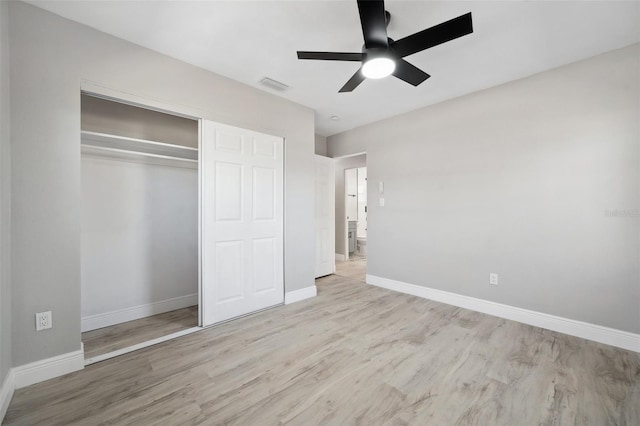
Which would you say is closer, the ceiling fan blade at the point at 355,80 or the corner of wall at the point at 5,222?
the corner of wall at the point at 5,222

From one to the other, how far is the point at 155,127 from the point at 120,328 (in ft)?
7.43

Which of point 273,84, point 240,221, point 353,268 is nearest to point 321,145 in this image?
point 273,84

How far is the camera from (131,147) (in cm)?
285

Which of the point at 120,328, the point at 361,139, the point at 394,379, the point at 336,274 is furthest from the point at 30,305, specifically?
the point at 361,139

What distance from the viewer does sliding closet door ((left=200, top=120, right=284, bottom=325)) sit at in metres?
2.76

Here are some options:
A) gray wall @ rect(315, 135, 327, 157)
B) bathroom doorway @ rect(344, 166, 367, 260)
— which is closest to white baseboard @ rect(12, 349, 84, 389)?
gray wall @ rect(315, 135, 327, 157)

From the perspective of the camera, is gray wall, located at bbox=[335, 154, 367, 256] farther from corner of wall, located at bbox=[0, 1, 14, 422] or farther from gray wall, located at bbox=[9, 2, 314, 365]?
corner of wall, located at bbox=[0, 1, 14, 422]

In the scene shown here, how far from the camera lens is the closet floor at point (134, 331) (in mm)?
2332

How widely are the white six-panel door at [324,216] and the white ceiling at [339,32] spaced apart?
2.02 metres

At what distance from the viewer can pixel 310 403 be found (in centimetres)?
167

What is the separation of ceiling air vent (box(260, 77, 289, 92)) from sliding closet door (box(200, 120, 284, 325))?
58 cm

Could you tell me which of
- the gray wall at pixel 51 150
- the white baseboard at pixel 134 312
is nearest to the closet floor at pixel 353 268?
the white baseboard at pixel 134 312

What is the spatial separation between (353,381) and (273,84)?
3.07 m

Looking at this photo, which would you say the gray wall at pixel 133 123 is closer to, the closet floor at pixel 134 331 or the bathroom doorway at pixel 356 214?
the closet floor at pixel 134 331
